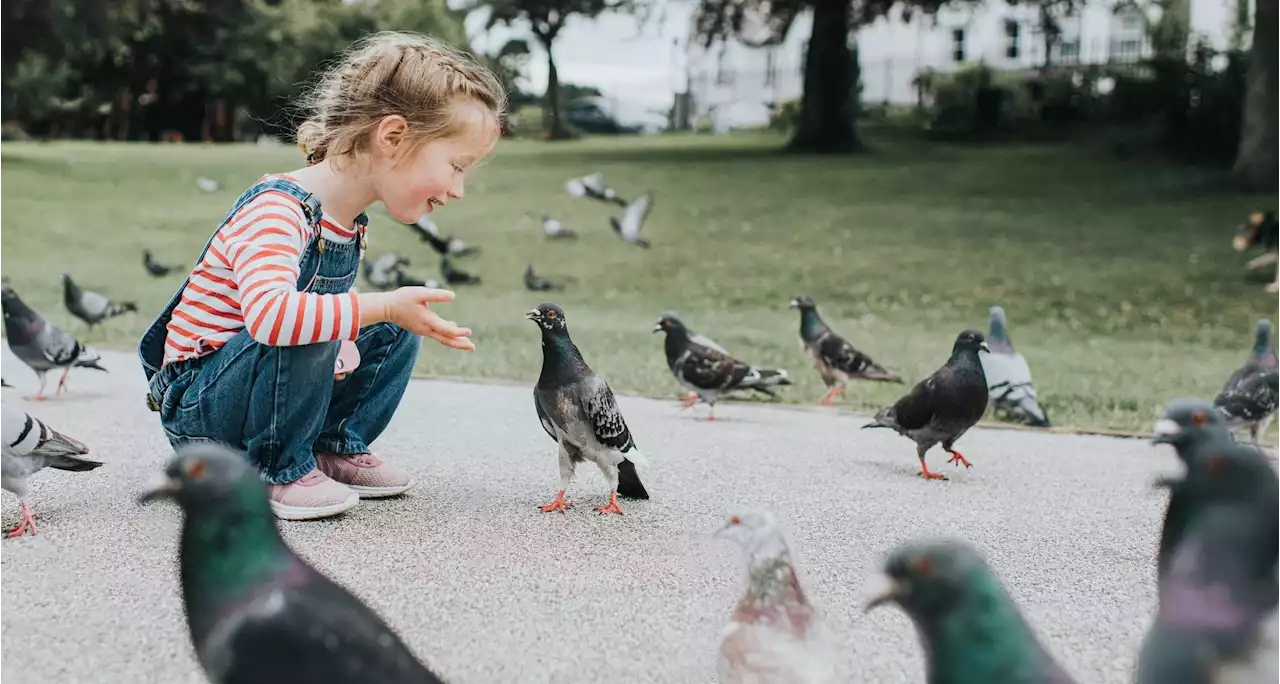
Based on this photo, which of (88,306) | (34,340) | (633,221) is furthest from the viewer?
(633,221)

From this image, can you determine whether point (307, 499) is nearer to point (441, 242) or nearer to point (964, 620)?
point (964, 620)

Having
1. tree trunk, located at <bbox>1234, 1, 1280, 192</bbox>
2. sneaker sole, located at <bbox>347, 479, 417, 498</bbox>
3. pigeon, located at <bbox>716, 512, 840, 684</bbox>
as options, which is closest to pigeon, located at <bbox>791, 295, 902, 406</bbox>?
sneaker sole, located at <bbox>347, 479, 417, 498</bbox>

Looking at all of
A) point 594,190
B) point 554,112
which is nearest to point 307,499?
point 594,190

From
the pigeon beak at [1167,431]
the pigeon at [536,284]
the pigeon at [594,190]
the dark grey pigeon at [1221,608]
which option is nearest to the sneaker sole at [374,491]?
the pigeon beak at [1167,431]

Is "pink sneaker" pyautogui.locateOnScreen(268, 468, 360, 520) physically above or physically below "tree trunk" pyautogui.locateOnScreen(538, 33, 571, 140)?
below

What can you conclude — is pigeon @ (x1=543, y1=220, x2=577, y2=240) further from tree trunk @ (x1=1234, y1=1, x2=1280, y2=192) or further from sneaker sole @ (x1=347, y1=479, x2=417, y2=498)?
sneaker sole @ (x1=347, y1=479, x2=417, y2=498)

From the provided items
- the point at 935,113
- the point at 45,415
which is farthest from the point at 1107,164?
the point at 45,415

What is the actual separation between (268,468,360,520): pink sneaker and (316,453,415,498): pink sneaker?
265 mm

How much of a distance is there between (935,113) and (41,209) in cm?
1072

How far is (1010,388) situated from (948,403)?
5.50 ft

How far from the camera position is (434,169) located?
9.67 feet

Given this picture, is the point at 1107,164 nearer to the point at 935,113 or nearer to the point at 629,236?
the point at 935,113

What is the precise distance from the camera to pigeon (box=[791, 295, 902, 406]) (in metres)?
6.32

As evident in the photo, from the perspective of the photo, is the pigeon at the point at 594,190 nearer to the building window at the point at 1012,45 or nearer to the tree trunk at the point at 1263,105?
the building window at the point at 1012,45
